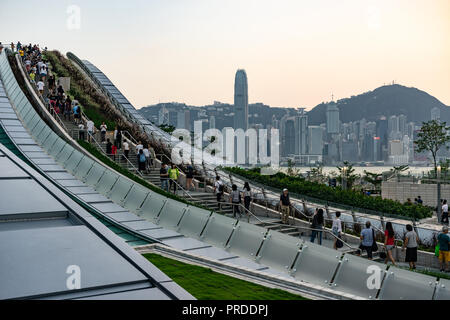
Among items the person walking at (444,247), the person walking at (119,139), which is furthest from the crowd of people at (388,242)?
the person walking at (119,139)

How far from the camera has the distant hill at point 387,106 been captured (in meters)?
173

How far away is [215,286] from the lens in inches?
301

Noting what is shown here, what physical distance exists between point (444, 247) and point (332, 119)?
153 metres

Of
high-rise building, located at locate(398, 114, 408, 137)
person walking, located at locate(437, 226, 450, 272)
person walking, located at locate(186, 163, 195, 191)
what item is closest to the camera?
person walking, located at locate(437, 226, 450, 272)

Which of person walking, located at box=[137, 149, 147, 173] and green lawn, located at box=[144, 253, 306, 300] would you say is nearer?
green lawn, located at box=[144, 253, 306, 300]

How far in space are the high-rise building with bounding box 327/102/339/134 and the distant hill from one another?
7.94 m

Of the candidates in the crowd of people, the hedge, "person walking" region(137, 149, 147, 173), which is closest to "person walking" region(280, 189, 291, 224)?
the crowd of people

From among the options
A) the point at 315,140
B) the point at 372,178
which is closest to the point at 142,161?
the point at 372,178

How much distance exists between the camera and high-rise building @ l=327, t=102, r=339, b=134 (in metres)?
155

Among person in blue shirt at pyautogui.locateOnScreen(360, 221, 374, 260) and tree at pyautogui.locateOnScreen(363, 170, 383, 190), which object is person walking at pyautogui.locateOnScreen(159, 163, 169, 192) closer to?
person in blue shirt at pyautogui.locateOnScreen(360, 221, 374, 260)

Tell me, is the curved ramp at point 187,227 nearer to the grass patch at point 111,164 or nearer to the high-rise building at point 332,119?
the grass patch at point 111,164
